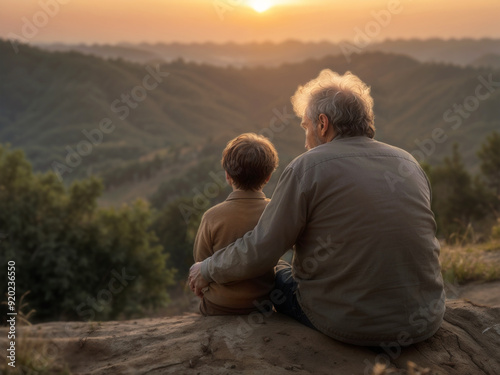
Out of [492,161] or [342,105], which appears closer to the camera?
[342,105]

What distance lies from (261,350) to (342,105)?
151 cm

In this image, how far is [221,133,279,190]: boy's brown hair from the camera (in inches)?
125

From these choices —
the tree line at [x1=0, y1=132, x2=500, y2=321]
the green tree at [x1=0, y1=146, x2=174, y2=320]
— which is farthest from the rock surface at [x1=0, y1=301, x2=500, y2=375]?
the green tree at [x1=0, y1=146, x2=174, y2=320]

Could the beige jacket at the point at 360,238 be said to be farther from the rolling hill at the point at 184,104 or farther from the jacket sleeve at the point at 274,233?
the rolling hill at the point at 184,104

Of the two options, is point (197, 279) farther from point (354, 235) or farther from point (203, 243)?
point (354, 235)

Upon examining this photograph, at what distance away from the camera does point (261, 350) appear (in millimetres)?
3018

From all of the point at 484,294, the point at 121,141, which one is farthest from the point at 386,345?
the point at 121,141

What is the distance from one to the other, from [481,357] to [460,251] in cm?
344

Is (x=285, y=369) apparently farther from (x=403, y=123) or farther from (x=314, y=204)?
(x=403, y=123)

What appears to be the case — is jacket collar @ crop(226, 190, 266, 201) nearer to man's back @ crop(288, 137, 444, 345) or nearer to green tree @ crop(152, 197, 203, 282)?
man's back @ crop(288, 137, 444, 345)

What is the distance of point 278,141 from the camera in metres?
62.1

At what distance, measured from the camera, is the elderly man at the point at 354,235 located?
9.01 ft

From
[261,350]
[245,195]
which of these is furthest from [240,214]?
[261,350]

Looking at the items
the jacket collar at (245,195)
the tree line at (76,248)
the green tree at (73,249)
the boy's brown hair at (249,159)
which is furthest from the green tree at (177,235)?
the boy's brown hair at (249,159)
